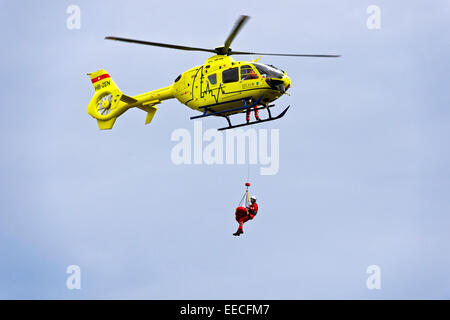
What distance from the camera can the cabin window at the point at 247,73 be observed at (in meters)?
38.6

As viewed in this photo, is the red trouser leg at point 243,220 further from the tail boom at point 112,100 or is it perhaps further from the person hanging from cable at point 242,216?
the tail boom at point 112,100

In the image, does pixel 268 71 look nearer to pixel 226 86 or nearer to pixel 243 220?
pixel 226 86

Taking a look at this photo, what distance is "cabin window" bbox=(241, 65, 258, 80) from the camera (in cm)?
3865

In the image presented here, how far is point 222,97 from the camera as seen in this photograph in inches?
1549

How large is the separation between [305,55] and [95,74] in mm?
12205

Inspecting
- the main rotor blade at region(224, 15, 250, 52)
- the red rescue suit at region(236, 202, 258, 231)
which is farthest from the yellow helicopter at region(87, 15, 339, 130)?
the red rescue suit at region(236, 202, 258, 231)

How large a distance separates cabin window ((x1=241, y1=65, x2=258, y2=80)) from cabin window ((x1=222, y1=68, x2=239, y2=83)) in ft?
0.92

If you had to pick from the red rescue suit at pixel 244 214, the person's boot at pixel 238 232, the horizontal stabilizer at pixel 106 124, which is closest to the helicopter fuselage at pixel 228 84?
the red rescue suit at pixel 244 214

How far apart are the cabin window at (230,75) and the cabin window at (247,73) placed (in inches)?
11.1

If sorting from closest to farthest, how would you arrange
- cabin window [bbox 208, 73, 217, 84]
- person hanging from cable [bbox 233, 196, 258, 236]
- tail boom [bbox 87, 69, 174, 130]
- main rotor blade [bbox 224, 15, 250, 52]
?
main rotor blade [bbox 224, 15, 250, 52] → person hanging from cable [bbox 233, 196, 258, 236] → cabin window [bbox 208, 73, 217, 84] → tail boom [bbox 87, 69, 174, 130]

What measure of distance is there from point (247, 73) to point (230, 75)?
0.80 metres

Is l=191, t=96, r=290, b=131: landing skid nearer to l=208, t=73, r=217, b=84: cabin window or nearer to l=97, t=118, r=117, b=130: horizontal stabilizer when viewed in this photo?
l=208, t=73, r=217, b=84: cabin window

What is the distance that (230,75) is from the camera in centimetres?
3922
